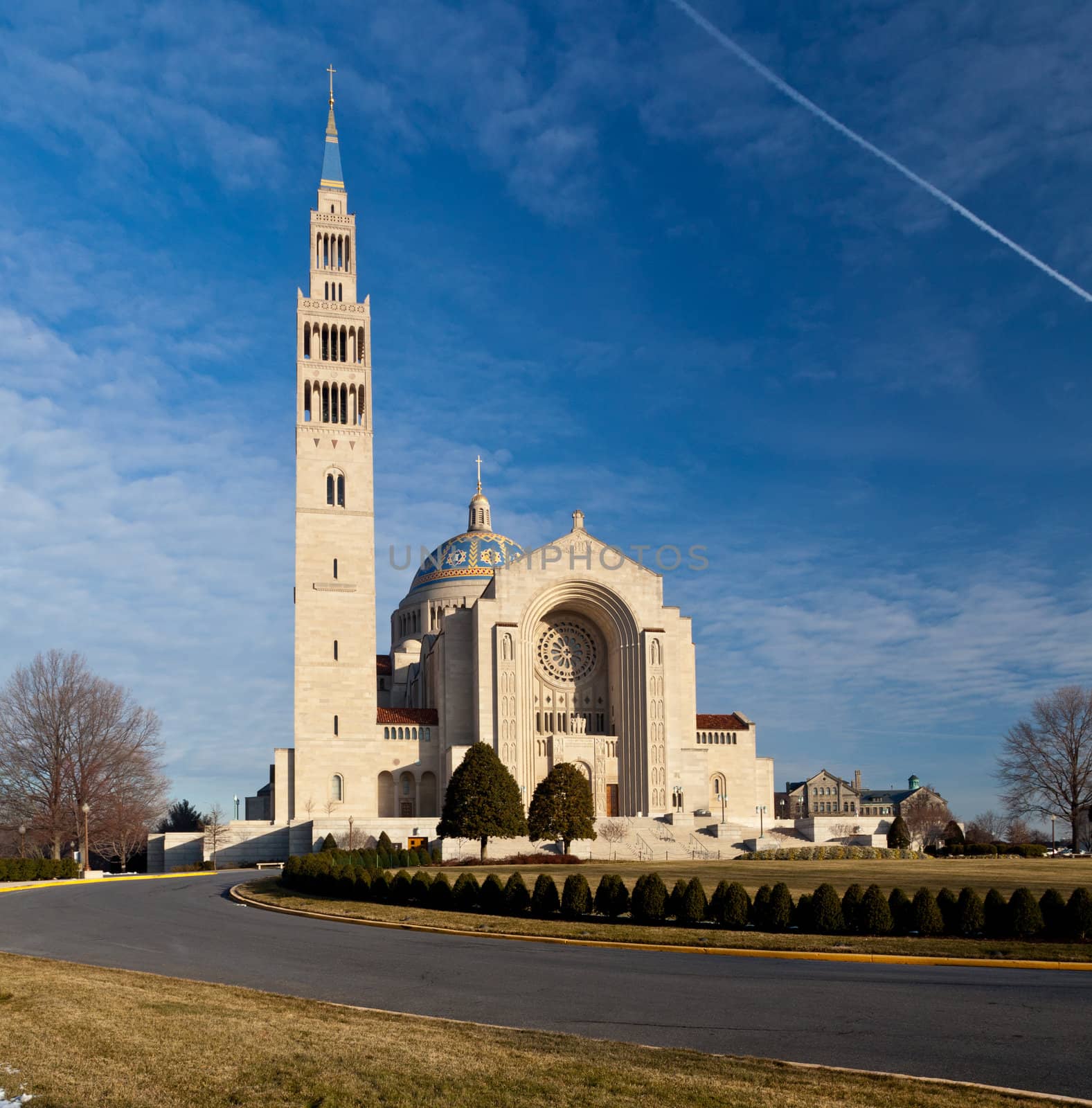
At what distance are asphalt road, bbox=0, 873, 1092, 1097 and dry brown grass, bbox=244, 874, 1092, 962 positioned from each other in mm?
916

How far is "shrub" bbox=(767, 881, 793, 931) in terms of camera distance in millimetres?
20922

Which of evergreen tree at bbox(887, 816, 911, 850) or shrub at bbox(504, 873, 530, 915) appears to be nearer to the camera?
shrub at bbox(504, 873, 530, 915)

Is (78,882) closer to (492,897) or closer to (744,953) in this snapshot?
(492,897)

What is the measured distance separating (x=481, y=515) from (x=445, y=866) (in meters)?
52.6

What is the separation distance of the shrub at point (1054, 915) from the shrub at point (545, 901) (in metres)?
9.91

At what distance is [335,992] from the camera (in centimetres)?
1450

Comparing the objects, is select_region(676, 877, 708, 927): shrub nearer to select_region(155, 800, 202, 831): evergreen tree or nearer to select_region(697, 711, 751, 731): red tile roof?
select_region(697, 711, 751, 731): red tile roof

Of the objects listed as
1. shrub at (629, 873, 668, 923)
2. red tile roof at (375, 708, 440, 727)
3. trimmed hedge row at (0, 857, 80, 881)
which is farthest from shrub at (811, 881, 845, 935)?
red tile roof at (375, 708, 440, 727)

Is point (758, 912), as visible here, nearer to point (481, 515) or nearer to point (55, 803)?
point (55, 803)

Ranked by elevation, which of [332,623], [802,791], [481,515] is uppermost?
A: [481,515]

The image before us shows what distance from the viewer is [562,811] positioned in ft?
173

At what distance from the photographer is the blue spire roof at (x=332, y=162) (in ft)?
261

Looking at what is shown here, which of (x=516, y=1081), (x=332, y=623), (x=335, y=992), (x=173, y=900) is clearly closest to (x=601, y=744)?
(x=332, y=623)

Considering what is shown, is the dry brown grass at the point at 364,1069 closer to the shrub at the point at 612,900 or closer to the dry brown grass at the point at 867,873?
the shrub at the point at 612,900
